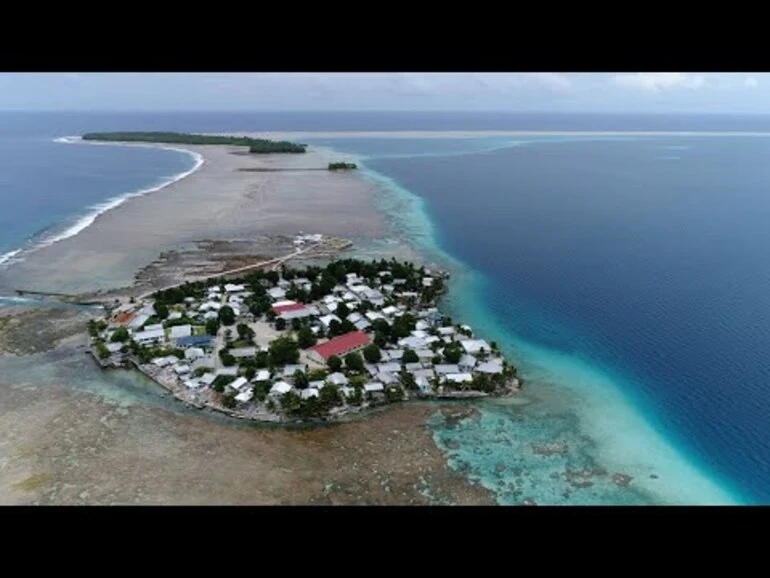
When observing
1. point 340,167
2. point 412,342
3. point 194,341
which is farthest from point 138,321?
point 340,167

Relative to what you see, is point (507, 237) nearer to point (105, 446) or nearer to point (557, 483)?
point (557, 483)

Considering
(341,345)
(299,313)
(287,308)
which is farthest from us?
(287,308)

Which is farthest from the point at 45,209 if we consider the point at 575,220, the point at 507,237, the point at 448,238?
the point at 575,220

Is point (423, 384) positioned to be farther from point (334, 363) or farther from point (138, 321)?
point (138, 321)

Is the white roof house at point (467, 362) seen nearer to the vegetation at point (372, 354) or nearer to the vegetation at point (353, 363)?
the vegetation at point (372, 354)

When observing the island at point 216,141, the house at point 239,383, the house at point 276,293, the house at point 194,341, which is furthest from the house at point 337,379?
the island at point 216,141

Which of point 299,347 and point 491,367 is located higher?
point 491,367

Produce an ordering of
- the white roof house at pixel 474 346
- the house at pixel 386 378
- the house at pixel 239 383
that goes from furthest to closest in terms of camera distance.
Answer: the white roof house at pixel 474 346
the house at pixel 386 378
the house at pixel 239 383
